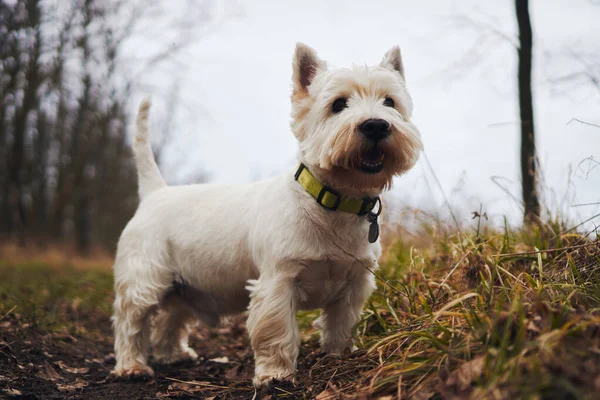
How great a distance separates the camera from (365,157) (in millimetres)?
2688

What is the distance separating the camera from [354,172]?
273cm

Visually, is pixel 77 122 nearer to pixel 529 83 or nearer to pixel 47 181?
pixel 47 181

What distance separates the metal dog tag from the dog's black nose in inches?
22.1

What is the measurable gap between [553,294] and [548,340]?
70 centimetres

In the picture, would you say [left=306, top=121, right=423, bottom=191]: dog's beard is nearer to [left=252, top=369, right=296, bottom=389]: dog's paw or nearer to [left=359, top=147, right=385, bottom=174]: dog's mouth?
[left=359, top=147, right=385, bottom=174]: dog's mouth

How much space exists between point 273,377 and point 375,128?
1493mm

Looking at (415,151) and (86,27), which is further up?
(86,27)

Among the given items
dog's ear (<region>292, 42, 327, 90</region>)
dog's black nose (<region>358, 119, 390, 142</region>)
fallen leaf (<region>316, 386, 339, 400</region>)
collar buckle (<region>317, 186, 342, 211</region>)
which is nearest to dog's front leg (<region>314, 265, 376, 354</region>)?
collar buckle (<region>317, 186, 342, 211</region>)

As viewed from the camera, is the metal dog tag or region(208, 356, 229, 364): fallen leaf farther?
region(208, 356, 229, 364): fallen leaf

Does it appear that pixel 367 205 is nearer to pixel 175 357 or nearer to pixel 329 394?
pixel 329 394

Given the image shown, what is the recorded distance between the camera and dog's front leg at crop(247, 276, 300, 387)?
9.27 ft

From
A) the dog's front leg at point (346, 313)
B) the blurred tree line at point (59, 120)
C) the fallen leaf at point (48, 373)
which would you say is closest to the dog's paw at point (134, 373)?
the fallen leaf at point (48, 373)

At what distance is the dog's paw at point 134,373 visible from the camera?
343cm

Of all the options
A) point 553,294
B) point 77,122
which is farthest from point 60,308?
point 77,122
